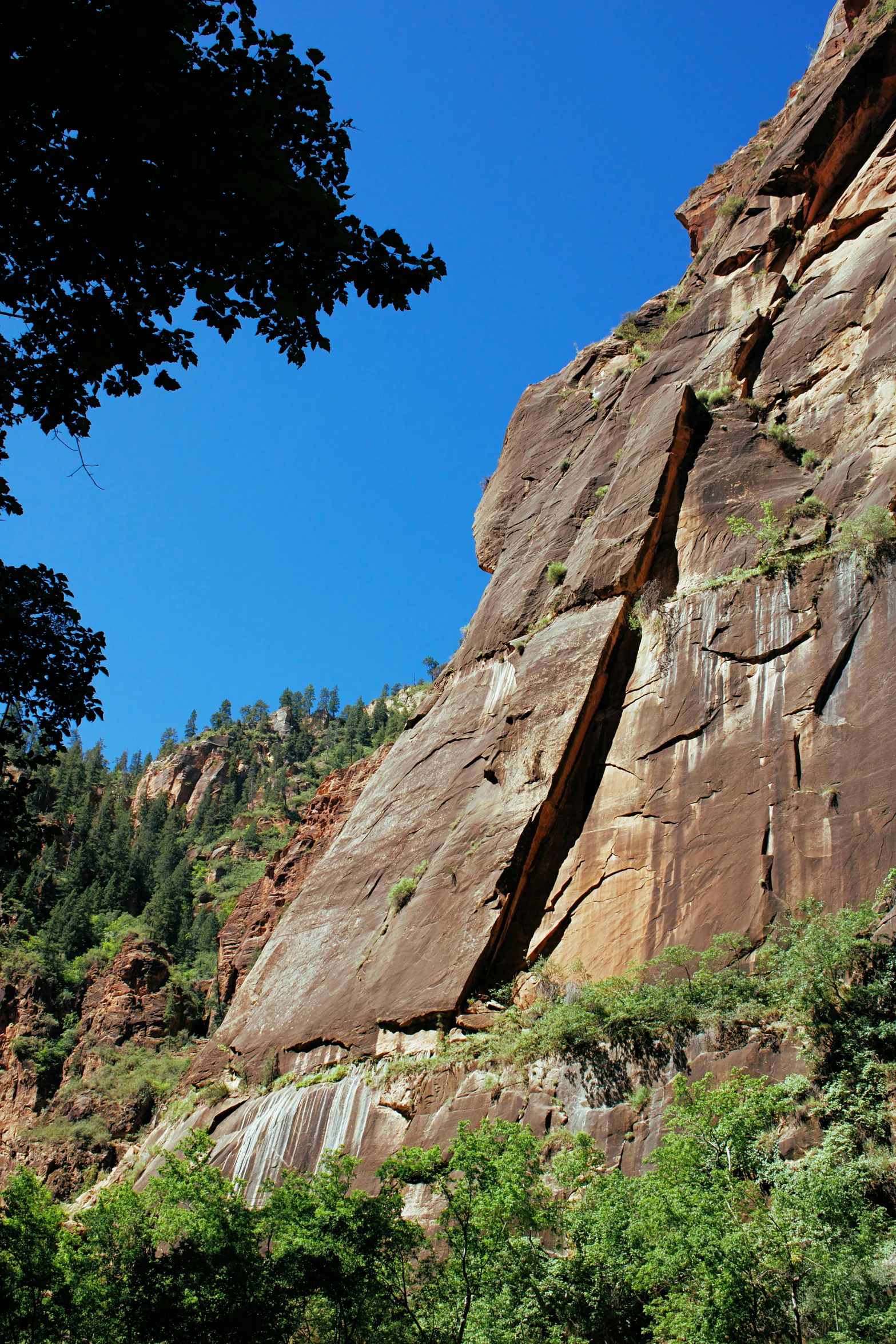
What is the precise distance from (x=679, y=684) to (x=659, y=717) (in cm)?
82

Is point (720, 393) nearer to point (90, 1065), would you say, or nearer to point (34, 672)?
point (34, 672)

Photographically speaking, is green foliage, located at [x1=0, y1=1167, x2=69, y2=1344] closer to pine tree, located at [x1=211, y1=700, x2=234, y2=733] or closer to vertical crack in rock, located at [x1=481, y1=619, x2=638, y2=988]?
vertical crack in rock, located at [x1=481, y1=619, x2=638, y2=988]

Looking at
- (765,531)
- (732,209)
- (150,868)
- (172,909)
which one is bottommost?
(172,909)

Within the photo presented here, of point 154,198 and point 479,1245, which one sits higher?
point 154,198

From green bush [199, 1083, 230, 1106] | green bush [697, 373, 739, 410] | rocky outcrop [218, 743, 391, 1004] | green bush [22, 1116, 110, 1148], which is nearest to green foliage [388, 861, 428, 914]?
green bush [199, 1083, 230, 1106]

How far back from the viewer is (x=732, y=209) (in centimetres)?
3167

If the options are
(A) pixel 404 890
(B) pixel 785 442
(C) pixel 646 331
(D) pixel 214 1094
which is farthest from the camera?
(C) pixel 646 331

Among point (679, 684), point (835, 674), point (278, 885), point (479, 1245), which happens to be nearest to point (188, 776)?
point (278, 885)

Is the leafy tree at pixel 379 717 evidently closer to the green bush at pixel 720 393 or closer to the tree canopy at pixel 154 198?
the green bush at pixel 720 393

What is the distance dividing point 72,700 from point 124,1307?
853 cm

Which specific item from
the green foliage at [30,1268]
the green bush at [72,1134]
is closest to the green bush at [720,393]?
the green foliage at [30,1268]

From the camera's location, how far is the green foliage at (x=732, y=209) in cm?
3148

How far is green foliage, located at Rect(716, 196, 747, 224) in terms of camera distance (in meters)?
31.5

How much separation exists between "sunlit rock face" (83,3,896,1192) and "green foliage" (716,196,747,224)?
37.9 inches
